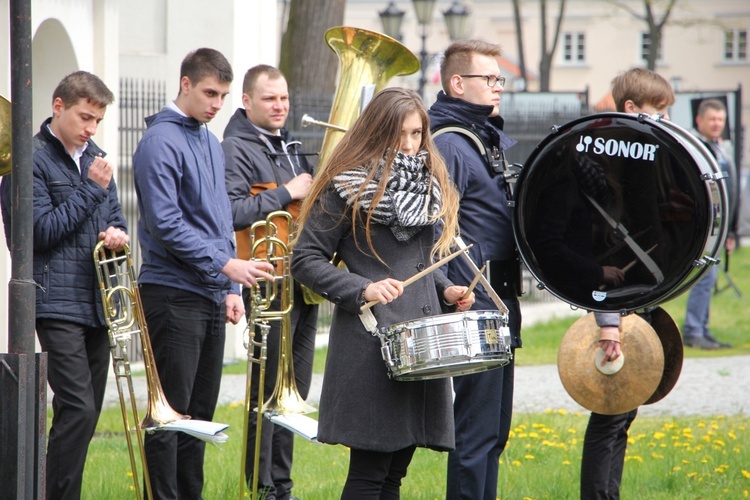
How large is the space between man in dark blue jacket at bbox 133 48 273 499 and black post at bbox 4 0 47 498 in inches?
52.3

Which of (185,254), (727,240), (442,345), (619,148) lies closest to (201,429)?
(185,254)

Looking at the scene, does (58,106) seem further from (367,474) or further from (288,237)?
(367,474)

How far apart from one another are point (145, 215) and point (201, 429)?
1.08m

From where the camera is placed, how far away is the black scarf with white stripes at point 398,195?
405cm

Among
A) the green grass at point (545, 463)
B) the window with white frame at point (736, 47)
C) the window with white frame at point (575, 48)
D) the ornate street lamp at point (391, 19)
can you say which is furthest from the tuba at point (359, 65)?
the window with white frame at point (575, 48)

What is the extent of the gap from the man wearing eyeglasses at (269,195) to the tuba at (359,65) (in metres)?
0.27

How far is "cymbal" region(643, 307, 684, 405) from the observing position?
5.13m

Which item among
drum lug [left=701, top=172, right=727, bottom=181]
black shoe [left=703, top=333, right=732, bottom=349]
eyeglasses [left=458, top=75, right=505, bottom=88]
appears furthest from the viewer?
black shoe [left=703, top=333, right=732, bottom=349]

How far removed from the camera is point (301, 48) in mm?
12672

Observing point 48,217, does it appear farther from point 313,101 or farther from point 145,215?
point 313,101

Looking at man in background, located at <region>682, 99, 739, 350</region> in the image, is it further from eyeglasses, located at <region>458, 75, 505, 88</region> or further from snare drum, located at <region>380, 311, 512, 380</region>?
snare drum, located at <region>380, 311, 512, 380</region>

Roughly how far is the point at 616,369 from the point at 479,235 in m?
0.87

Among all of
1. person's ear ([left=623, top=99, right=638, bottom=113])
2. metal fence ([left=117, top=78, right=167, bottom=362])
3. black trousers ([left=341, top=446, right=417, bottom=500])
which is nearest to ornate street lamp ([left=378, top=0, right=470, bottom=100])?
metal fence ([left=117, top=78, right=167, bottom=362])

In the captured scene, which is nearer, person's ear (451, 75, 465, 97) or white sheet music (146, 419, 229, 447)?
white sheet music (146, 419, 229, 447)
